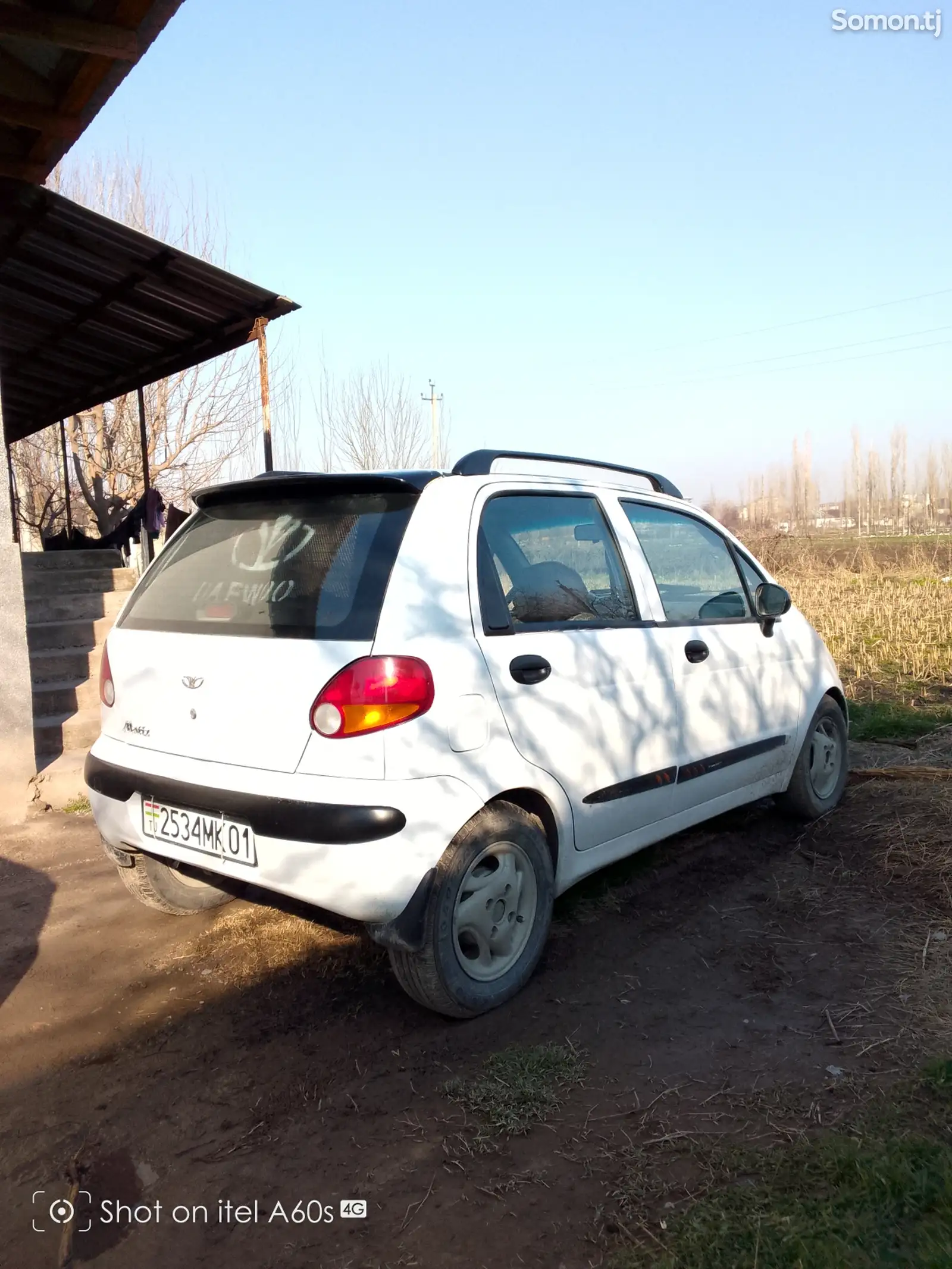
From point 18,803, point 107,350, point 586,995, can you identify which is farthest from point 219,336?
point 586,995

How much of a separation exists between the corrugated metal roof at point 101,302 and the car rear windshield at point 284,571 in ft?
10.2

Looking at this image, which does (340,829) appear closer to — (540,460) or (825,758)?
(540,460)

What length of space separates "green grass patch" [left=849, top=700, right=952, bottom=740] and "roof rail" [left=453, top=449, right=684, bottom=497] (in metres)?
3.22

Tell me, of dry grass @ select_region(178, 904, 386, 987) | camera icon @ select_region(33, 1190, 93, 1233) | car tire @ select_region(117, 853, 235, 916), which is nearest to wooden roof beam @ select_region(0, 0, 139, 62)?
car tire @ select_region(117, 853, 235, 916)

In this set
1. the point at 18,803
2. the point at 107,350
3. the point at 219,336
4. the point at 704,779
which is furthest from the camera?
the point at 107,350

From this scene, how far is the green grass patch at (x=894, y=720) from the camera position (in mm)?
6695

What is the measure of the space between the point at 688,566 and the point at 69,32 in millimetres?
3836

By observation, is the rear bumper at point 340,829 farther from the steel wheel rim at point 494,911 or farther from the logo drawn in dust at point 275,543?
the logo drawn in dust at point 275,543

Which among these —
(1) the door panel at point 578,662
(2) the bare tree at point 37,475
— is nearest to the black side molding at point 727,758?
(1) the door panel at point 578,662

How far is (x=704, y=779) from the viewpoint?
4004mm

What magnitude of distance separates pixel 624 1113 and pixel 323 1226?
2.78ft

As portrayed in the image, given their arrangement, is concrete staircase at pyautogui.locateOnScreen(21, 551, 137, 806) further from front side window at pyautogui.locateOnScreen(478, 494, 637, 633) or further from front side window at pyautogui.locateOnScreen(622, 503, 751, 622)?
front side window at pyautogui.locateOnScreen(622, 503, 751, 622)

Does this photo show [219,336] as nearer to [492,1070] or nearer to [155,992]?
Answer: [155,992]

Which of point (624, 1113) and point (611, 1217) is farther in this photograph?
point (624, 1113)
